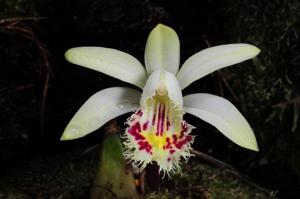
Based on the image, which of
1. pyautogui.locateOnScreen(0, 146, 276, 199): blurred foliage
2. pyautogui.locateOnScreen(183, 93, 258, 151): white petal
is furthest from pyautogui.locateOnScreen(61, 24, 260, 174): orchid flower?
pyautogui.locateOnScreen(0, 146, 276, 199): blurred foliage

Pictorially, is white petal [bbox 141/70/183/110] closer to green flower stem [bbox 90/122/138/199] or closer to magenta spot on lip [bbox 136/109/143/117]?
magenta spot on lip [bbox 136/109/143/117]

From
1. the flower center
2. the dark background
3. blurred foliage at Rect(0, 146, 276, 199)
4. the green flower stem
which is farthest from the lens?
the dark background

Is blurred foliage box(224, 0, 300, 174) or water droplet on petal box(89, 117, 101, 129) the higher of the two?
blurred foliage box(224, 0, 300, 174)

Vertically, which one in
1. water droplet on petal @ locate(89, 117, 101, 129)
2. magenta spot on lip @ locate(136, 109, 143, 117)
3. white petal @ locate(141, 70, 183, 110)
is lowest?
water droplet on petal @ locate(89, 117, 101, 129)

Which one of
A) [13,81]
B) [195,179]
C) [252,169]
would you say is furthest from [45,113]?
[252,169]

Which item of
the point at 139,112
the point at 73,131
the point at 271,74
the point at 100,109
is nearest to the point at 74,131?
the point at 73,131

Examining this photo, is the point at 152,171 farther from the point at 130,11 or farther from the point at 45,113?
the point at 45,113
